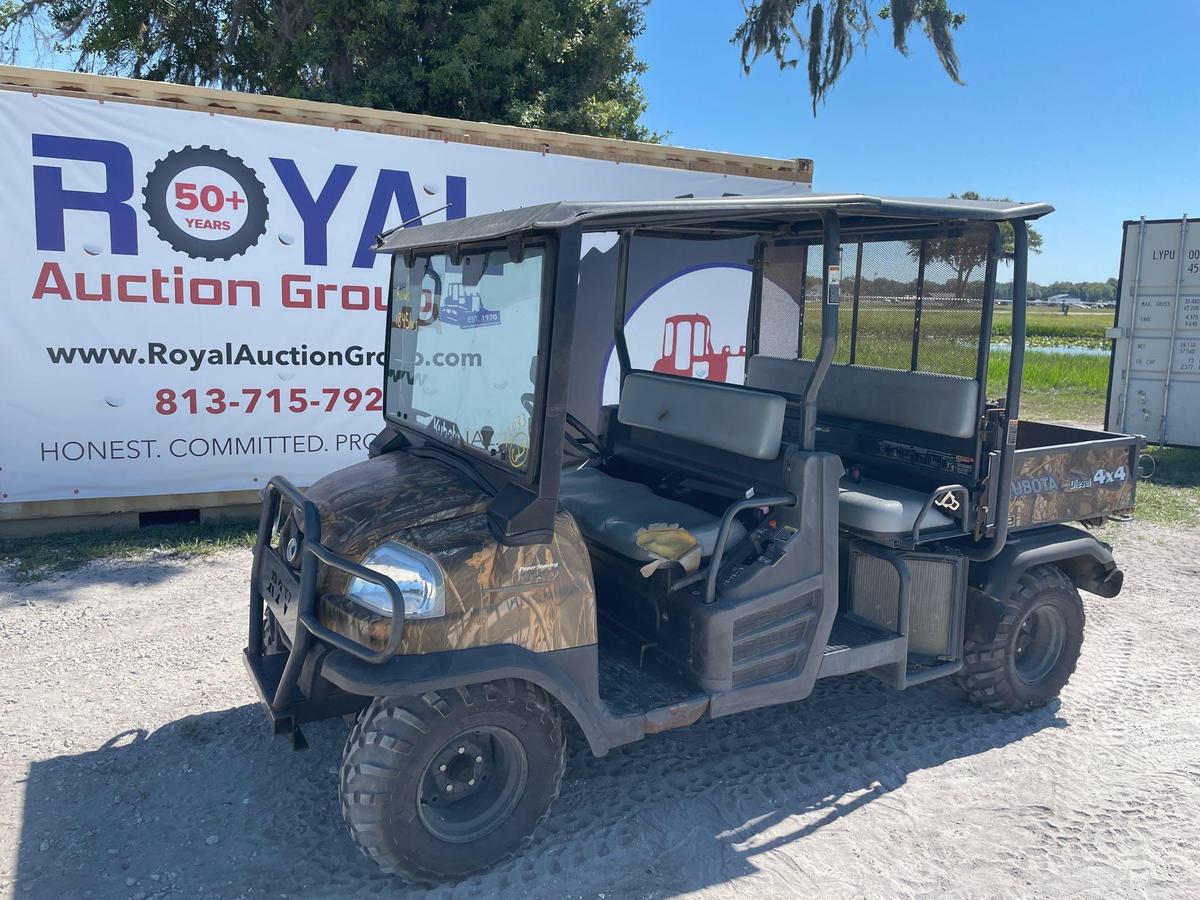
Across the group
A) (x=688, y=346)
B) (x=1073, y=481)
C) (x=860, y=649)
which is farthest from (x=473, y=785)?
(x=688, y=346)

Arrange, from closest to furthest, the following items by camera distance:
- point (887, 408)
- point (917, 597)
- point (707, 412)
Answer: point (707, 412)
point (917, 597)
point (887, 408)

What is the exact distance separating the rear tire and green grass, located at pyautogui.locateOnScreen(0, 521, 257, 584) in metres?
4.81

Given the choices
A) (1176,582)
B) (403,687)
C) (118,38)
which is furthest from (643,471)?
(118,38)

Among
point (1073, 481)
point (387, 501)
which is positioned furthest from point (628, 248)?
point (1073, 481)

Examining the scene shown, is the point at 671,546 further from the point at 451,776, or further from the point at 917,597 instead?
the point at 917,597

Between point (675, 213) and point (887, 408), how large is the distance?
1.96m

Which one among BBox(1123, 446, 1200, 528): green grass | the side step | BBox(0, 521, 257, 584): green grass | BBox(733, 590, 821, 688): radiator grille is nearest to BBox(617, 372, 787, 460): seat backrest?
BBox(733, 590, 821, 688): radiator grille

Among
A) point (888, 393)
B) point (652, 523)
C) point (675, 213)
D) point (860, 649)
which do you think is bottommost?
point (860, 649)

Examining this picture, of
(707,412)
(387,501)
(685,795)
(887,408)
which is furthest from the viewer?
(887,408)

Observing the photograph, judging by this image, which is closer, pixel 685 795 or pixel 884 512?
pixel 685 795

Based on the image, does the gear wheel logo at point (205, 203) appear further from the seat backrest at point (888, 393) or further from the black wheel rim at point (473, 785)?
the black wheel rim at point (473, 785)

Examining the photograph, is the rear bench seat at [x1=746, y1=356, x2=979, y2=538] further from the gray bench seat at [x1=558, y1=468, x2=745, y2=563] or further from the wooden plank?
the wooden plank

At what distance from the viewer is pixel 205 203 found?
673 cm

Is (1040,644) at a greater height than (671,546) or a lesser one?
lesser
